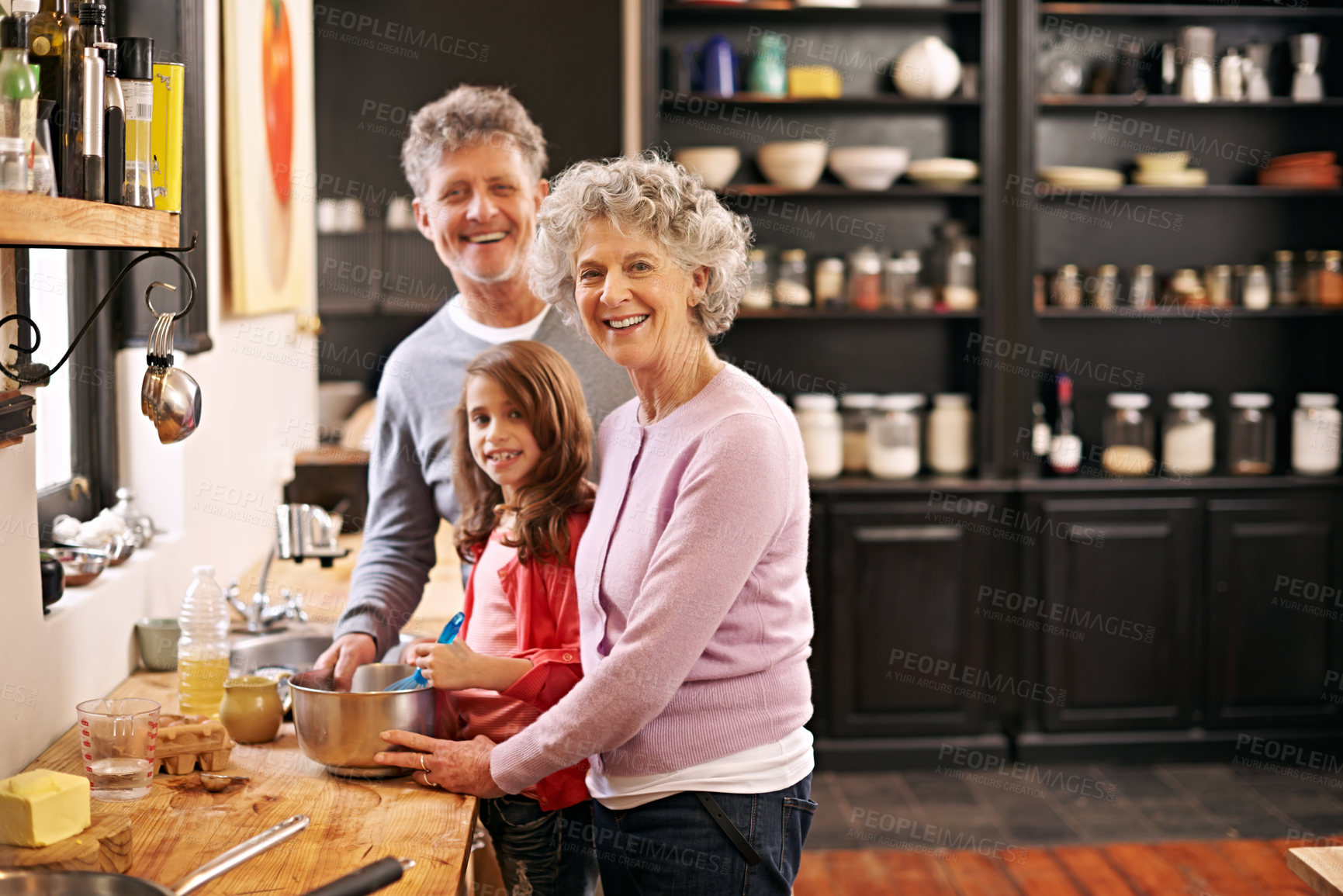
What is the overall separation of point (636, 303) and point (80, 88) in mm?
659

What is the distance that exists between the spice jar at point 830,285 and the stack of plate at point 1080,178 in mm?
754

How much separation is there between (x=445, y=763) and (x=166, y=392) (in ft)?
1.91

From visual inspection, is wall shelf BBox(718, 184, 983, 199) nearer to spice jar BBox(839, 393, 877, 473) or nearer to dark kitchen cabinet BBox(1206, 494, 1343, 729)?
spice jar BBox(839, 393, 877, 473)

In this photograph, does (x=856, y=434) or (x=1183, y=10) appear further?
(x=856, y=434)

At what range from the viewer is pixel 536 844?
5.84 ft

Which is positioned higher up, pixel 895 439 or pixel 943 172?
pixel 943 172

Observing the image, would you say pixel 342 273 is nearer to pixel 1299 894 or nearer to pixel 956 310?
pixel 956 310

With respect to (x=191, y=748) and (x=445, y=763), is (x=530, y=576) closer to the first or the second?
(x=445, y=763)

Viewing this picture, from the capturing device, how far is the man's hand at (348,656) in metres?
1.84

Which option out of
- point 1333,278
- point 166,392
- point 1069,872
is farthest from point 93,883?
point 1333,278

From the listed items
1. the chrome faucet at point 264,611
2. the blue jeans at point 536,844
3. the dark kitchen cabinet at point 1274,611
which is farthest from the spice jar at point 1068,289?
the blue jeans at point 536,844

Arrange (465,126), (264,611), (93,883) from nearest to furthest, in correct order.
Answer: (93,883)
(465,126)
(264,611)

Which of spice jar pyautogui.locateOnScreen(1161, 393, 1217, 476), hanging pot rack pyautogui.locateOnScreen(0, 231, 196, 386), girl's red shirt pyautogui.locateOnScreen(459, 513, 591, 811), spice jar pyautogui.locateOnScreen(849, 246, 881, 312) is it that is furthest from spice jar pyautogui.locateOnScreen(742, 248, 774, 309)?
hanging pot rack pyautogui.locateOnScreen(0, 231, 196, 386)

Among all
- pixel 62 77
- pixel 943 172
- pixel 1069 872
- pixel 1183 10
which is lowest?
pixel 1069 872
